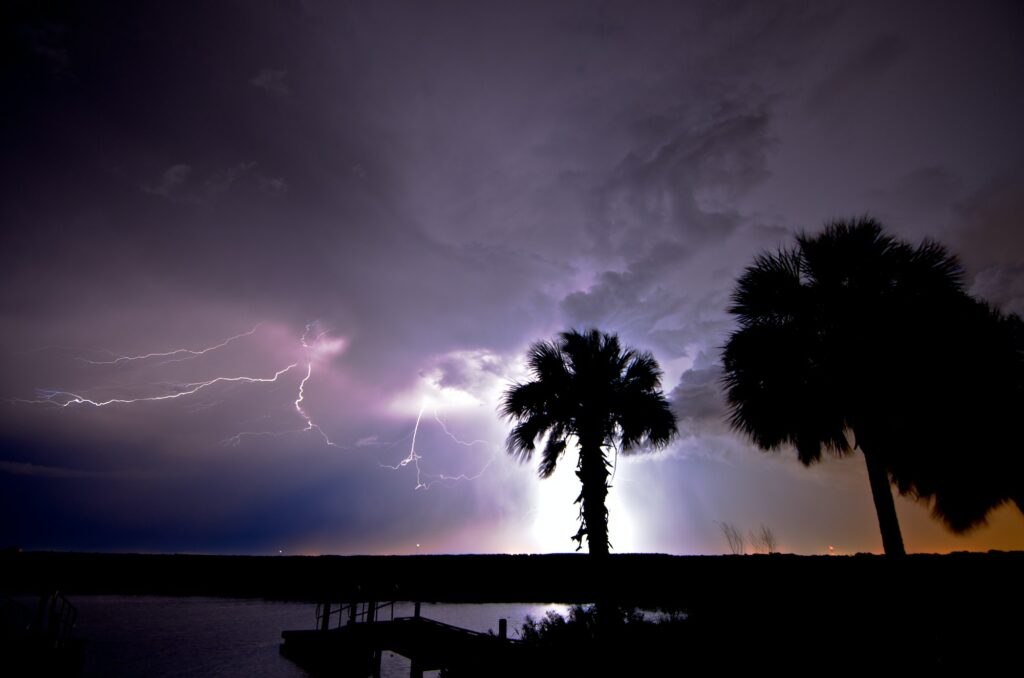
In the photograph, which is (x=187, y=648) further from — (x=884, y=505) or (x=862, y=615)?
(x=884, y=505)

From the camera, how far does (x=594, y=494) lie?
15188mm

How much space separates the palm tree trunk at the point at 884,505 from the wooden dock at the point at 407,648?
8.45 m

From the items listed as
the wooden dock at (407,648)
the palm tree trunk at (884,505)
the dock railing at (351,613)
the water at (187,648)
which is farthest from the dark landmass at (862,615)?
the water at (187,648)

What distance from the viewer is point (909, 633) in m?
7.73

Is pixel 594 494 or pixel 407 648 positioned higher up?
pixel 594 494

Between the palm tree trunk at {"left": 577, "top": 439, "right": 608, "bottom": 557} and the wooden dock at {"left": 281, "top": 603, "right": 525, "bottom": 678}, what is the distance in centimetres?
391

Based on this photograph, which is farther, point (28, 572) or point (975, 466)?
point (28, 572)

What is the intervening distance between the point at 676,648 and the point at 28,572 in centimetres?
11216

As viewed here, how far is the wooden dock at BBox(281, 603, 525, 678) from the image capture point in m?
11.1

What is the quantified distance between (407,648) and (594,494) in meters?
9.93

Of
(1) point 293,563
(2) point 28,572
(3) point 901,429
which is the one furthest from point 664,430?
(2) point 28,572

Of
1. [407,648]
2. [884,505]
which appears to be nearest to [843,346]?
[884,505]

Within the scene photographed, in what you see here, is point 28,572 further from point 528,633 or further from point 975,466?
point 975,466

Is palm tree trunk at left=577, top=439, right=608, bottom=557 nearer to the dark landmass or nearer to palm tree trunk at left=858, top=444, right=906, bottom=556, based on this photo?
the dark landmass
